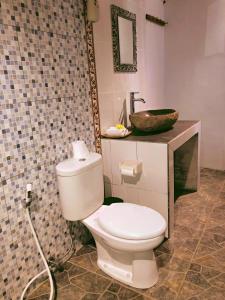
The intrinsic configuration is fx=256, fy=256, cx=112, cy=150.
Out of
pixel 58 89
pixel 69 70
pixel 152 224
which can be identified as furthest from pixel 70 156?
pixel 152 224

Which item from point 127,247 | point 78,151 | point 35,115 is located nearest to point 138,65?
point 78,151

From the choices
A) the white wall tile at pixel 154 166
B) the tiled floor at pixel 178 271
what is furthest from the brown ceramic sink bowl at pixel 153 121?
the tiled floor at pixel 178 271

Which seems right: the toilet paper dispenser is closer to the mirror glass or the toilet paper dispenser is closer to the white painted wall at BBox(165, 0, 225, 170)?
the mirror glass

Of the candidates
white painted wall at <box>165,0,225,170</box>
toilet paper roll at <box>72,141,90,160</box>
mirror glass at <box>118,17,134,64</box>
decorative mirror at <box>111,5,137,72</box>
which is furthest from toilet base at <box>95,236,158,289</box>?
white painted wall at <box>165,0,225,170</box>

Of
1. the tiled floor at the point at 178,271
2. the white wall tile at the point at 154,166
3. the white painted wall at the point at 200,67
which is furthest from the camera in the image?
the white painted wall at the point at 200,67

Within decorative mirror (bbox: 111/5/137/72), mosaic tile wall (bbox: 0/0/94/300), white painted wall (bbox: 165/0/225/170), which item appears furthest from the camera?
white painted wall (bbox: 165/0/225/170)

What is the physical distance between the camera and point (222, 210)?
2445 mm

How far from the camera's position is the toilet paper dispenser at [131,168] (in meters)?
1.95

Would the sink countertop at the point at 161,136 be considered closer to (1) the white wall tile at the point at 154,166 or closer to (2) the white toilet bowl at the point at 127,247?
(1) the white wall tile at the point at 154,166

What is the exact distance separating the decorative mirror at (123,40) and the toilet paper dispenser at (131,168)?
2.93ft

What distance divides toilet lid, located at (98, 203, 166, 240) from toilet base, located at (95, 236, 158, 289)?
0.63ft

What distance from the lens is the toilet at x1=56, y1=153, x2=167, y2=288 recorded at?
150cm

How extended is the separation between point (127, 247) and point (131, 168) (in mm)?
621

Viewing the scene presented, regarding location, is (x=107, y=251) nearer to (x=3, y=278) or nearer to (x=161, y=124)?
(x=3, y=278)
